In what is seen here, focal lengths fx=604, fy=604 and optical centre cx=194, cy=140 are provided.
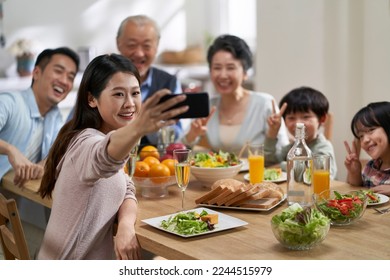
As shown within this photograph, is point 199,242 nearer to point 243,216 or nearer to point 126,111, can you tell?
point 243,216

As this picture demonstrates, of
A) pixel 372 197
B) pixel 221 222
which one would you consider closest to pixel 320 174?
pixel 372 197

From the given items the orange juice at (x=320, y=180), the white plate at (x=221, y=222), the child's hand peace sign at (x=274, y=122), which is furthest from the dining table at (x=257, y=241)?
the child's hand peace sign at (x=274, y=122)

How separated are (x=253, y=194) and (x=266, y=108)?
3.54 feet

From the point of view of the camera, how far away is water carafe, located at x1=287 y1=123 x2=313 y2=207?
1668mm

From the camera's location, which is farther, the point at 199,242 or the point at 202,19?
the point at 202,19

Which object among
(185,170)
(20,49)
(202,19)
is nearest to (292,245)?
(185,170)

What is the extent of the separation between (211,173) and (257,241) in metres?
0.52

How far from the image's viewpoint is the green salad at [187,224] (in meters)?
1.42

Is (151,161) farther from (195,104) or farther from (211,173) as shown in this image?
(195,104)

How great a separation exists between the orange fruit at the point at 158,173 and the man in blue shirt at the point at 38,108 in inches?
26.8

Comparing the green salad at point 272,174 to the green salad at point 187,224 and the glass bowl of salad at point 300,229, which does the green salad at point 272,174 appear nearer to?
the green salad at point 187,224

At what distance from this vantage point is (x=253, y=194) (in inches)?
64.4

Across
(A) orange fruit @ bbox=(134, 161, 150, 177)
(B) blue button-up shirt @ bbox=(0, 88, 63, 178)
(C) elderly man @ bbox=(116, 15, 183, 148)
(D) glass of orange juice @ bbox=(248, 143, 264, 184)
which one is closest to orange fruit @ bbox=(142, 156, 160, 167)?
(A) orange fruit @ bbox=(134, 161, 150, 177)

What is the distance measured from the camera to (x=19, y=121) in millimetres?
2305
